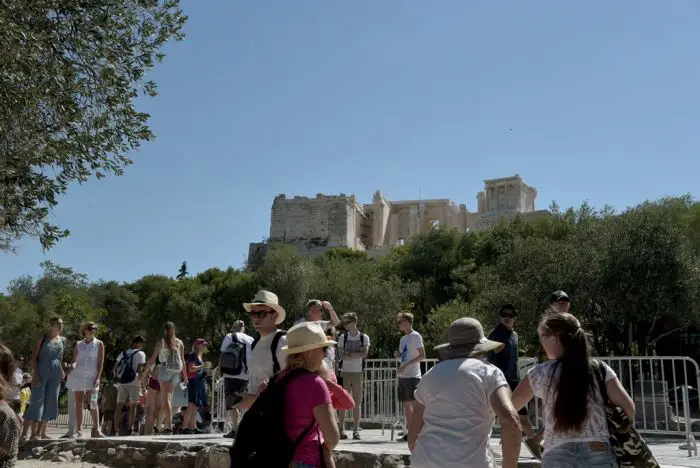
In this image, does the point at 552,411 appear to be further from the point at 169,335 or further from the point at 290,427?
the point at 169,335

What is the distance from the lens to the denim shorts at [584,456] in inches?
143

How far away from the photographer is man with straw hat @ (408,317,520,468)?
12.0ft

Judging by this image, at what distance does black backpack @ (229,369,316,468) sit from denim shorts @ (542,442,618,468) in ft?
4.25

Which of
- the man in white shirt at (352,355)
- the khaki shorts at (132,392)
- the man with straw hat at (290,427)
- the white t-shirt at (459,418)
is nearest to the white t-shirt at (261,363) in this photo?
the man with straw hat at (290,427)

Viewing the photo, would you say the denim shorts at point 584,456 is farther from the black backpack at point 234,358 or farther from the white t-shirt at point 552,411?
the black backpack at point 234,358

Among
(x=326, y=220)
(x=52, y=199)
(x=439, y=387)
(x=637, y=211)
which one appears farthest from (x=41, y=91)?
(x=326, y=220)

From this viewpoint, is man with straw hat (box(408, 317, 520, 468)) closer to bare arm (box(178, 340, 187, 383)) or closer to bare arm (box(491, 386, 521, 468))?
bare arm (box(491, 386, 521, 468))

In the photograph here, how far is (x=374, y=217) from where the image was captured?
128 metres

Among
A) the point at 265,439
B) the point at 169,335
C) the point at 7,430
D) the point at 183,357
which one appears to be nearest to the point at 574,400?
the point at 265,439

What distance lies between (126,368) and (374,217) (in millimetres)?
116403

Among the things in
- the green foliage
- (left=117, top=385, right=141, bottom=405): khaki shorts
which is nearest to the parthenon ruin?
the green foliage

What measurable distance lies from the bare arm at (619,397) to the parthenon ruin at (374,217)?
310 ft

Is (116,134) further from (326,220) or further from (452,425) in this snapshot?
(326,220)

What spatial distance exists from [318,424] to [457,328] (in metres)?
0.93
